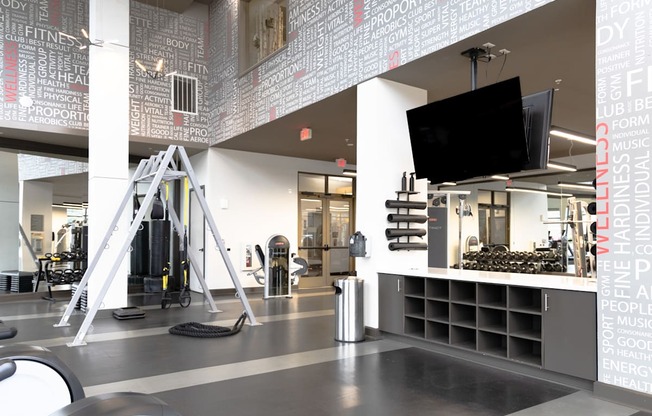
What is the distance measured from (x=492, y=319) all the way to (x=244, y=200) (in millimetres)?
6803

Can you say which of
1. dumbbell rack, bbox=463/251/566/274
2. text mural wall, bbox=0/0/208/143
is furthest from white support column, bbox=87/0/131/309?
dumbbell rack, bbox=463/251/566/274

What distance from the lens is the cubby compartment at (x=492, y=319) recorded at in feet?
15.2

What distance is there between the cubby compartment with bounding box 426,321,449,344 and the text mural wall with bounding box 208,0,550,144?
9.89 ft

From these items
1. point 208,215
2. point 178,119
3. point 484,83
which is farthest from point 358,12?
point 178,119

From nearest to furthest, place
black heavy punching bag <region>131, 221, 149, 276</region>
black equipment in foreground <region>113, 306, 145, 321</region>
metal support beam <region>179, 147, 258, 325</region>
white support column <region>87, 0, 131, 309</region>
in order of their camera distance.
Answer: metal support beam <region>179, 147, 258, 325</region>, black equipment in foreground <region>113, 306, 145, 321</region>, white support column <region>87, 0, 131, 309</region>, black heavy punching bag <region>131, 221, 149, 276</region>

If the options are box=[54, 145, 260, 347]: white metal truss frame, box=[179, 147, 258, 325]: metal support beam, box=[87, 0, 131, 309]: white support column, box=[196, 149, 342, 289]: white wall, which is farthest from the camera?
box=[196, 149, 342, 289]: white wall

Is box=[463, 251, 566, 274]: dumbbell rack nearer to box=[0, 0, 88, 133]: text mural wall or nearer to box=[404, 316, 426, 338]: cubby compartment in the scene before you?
box=[404, 316, 426, 338]: cubby compartment

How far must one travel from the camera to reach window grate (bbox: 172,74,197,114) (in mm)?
9734

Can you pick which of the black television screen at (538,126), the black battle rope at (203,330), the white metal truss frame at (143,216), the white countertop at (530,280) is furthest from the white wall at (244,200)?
the black television screen at (538,126)

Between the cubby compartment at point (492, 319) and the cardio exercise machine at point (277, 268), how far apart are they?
17.7 feet

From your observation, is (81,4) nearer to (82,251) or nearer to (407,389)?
(82,251)

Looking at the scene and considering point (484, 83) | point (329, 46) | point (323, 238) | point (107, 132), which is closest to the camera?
point (484, 83)

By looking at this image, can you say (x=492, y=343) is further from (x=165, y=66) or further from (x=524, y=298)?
(x=165, y=66)

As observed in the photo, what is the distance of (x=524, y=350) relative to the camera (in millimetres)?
4445
